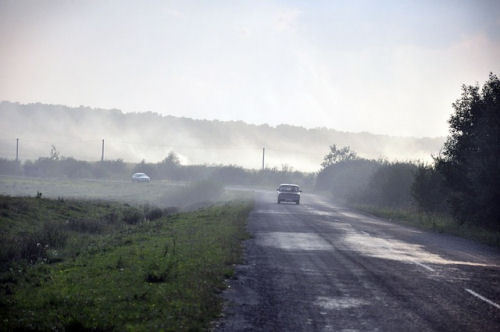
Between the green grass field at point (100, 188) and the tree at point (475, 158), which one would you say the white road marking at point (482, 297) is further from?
the green grass field at point (100, 188)

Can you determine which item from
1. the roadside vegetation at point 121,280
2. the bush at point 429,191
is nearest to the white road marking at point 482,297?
the roadside vegetation at point 121,280

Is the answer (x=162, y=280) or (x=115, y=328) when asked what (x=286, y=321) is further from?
(x=162, y=280)

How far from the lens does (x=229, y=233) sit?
2019 centimetres

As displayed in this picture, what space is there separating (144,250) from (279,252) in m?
3.94

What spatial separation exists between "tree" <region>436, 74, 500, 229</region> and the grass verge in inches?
29.5

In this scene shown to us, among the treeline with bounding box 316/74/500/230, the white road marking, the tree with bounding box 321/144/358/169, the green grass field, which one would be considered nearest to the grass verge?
the treeline with bounding box 316/74/500/230

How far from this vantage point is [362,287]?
10.8 meters

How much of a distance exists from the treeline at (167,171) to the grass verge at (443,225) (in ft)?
244

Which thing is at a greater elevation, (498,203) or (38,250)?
(498,203)

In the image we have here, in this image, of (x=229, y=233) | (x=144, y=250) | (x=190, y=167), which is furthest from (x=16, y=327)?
(x=190, y=167)

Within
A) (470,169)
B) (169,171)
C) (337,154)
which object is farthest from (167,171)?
(470,169)

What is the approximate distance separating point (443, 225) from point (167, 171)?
9358 cm

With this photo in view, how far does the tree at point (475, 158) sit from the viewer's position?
85.0 ft

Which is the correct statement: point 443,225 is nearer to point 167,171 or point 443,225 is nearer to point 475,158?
point 475,158
